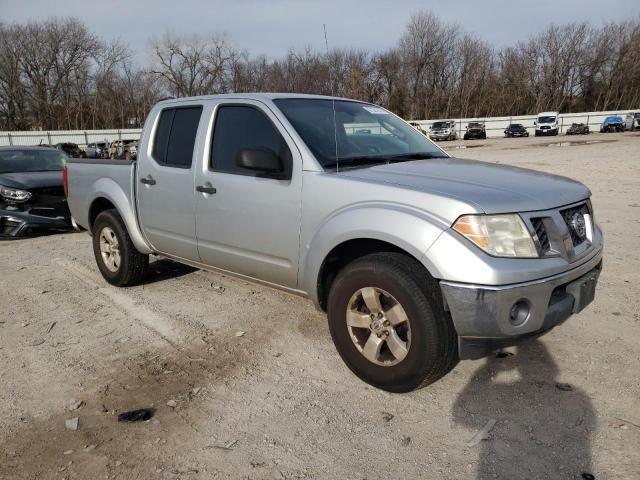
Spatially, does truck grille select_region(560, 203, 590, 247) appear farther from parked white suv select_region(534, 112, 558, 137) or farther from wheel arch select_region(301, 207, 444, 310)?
parked white suv select_region(534, 112, 558, 137)

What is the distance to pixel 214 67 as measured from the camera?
6525 cm

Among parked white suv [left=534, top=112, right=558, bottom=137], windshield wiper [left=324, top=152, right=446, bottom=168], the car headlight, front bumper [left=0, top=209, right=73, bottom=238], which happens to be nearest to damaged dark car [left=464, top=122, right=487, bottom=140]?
parked white suv [left=534, top=112, right=558, bottom=137]

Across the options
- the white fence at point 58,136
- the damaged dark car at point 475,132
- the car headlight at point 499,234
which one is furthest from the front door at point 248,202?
the damaged dark car at point 475,132

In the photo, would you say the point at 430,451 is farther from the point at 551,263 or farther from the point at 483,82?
the point at 483,82

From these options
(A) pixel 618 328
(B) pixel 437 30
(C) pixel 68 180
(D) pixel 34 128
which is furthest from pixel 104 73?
(A) pixel 618 328

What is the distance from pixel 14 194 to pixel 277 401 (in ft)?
23.3

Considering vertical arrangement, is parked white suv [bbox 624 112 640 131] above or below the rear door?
above

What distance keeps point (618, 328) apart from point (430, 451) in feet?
7.23

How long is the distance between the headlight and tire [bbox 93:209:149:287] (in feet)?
12.0

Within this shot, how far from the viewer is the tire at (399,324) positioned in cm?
275

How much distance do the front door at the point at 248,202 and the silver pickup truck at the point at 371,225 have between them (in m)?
0.01

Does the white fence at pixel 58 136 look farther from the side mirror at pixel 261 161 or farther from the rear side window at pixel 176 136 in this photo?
the side mirror at pixel 261 161

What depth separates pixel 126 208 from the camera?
489 cm

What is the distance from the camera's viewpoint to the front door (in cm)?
346
